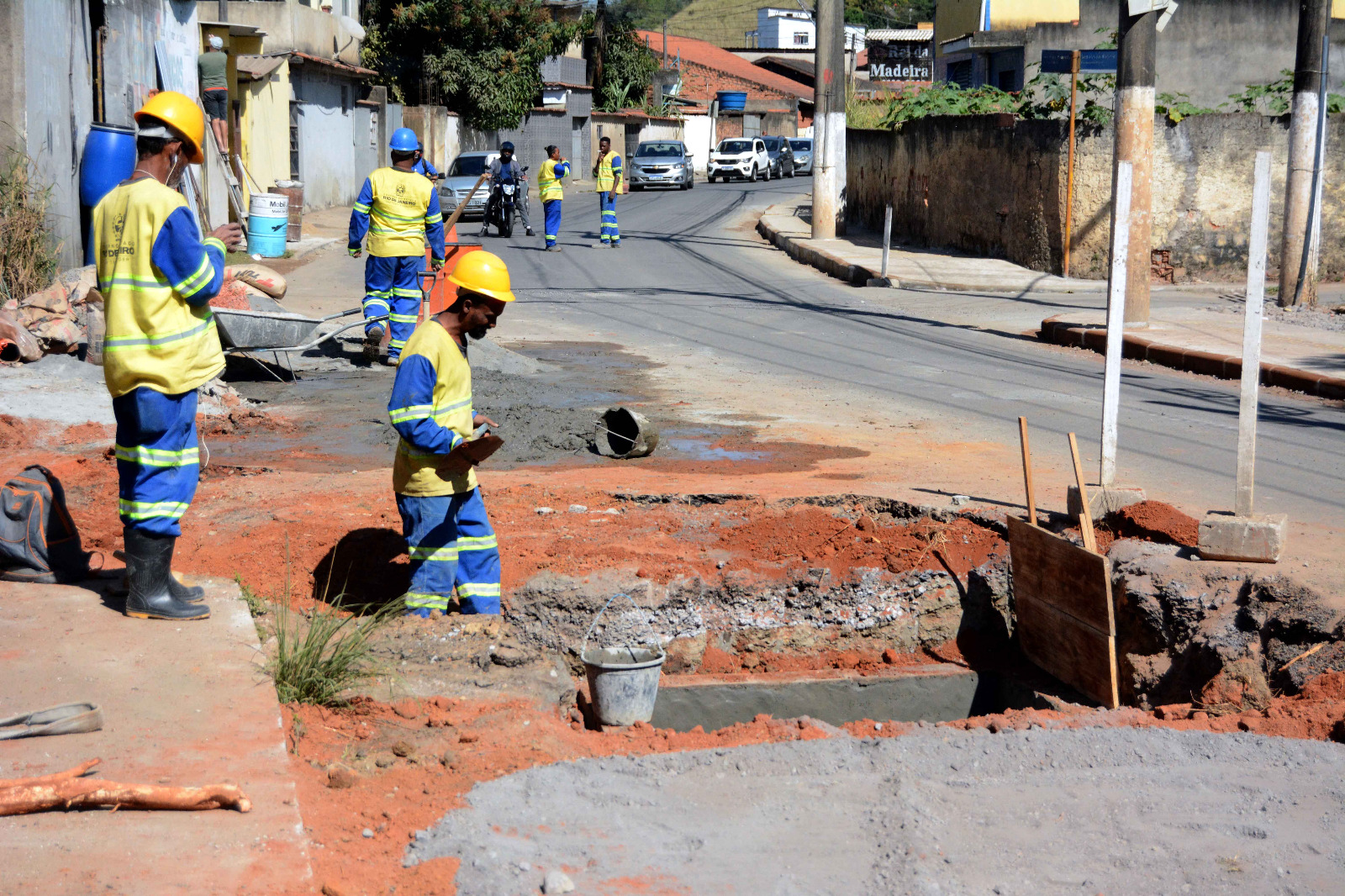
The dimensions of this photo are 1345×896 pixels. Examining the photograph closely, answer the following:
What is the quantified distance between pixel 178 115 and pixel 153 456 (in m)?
1.18

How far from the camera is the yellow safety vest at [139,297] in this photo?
437cm

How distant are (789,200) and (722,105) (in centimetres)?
2708

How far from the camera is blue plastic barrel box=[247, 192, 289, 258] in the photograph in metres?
18.2

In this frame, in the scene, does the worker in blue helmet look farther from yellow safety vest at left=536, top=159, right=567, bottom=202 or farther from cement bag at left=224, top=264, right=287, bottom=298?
yellow safety vest at left=536, top=159, right=567, bottom=202

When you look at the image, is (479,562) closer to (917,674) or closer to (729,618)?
(729,618)

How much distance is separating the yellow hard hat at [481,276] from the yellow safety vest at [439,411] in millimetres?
221

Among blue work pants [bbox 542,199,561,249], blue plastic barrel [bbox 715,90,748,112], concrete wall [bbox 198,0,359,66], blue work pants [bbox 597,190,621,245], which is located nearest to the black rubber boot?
blue work pants [bbox 542,199,561,249]

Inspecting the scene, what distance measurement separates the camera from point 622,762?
14.3 ft

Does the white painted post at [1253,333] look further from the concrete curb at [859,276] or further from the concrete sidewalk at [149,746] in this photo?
the concrete curb at [859,276]

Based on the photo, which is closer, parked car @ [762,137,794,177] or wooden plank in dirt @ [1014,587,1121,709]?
wooden plank in dirt @ [1014,587,1121,709]

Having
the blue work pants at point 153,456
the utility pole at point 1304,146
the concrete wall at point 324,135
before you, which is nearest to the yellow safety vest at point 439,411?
the blue work pants at point 153,456

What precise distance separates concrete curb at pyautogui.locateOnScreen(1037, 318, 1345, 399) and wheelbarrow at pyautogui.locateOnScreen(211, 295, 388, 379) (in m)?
6.24

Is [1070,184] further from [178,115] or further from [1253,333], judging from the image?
[178,115]

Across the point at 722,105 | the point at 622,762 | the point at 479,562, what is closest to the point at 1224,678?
the point at 622,762
